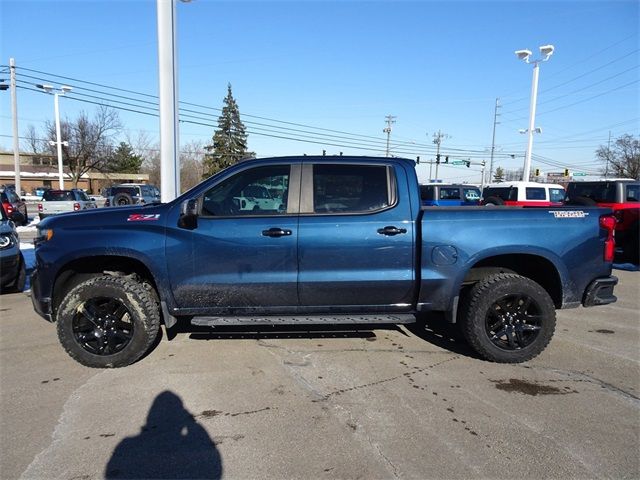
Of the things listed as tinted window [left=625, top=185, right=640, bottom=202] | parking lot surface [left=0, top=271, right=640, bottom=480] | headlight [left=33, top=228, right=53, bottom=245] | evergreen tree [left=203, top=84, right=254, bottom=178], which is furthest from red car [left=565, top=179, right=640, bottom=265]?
evergreen tree [left=203, top=84, right=254, bottom=178]

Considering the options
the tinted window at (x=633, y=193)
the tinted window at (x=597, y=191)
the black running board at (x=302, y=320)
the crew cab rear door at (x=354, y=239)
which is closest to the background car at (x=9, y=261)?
the black running board at (x=302, y=320)

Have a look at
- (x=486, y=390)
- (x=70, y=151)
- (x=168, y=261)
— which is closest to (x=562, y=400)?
(x=486, y=390)

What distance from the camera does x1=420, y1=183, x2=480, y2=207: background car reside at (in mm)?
18938

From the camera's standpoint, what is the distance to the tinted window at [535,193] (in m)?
17.1

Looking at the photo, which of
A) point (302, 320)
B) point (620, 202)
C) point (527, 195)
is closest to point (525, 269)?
point (302, 320)

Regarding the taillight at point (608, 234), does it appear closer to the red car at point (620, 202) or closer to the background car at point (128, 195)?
the red car at point (620, 202)

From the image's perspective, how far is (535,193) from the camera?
17.2 m

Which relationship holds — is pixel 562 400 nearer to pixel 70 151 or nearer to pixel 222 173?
pixel 222 173

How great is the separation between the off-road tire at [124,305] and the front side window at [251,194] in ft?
3.30

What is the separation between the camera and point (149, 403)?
351 cm

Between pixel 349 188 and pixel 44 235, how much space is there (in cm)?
294

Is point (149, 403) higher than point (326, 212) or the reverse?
the reverse

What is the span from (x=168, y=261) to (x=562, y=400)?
3.63m

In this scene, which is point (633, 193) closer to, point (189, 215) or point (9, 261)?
point (189, 215)
